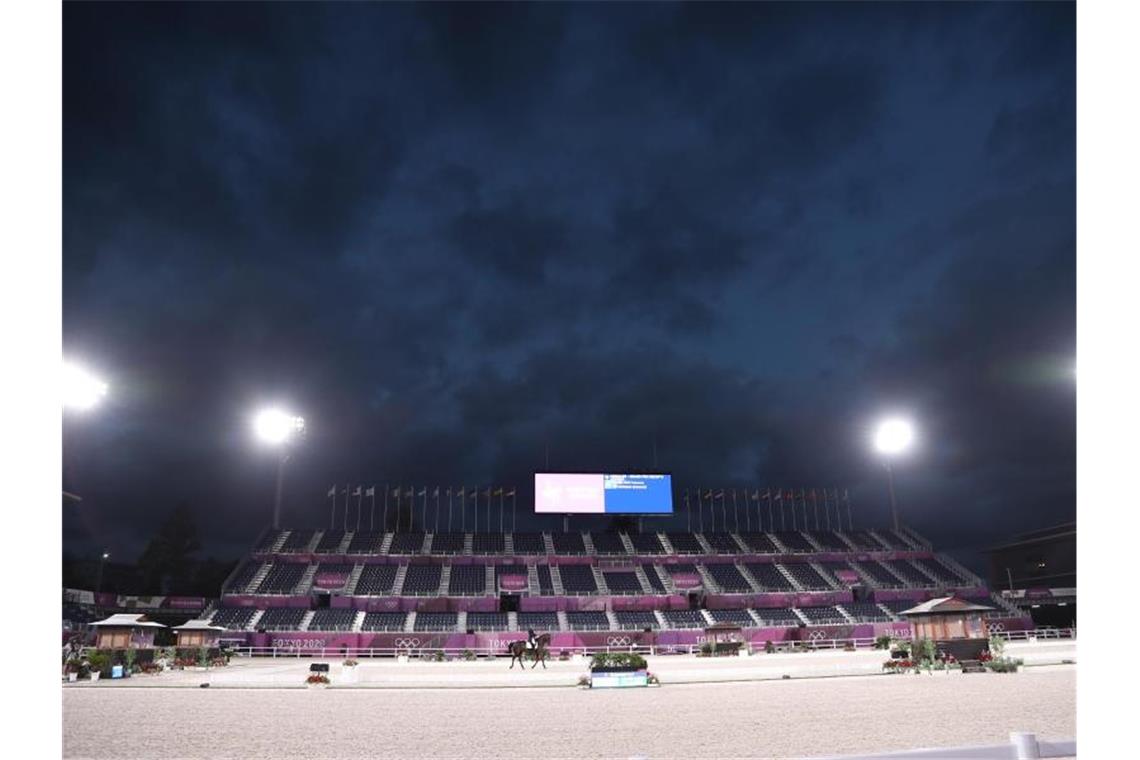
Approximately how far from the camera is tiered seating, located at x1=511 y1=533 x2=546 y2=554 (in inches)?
2953

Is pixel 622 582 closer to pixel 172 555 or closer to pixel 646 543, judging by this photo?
pixel 646 543

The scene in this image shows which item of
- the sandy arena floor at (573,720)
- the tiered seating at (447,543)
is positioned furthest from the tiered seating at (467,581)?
the sandy arena floor at (573,720)

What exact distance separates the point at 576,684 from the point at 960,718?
48.8 feet

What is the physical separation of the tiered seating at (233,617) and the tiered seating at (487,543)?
22540 mm

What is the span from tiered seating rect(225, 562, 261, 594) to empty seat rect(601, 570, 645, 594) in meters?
34.0

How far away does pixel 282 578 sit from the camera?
213 ft

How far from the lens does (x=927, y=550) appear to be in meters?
77.9

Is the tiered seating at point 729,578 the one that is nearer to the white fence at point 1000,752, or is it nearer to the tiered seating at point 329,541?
the tiered seating at point 329,541

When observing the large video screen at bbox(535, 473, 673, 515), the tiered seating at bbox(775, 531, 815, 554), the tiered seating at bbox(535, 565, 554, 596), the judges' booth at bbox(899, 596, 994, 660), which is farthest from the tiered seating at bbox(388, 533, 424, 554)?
the judges' booth at bbox(899, 596, 994, 660)

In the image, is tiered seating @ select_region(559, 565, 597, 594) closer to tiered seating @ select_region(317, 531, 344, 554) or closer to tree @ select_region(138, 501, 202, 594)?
tiered seating @ select_region(317, 531, 344, 554)

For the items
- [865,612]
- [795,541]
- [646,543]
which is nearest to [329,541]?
[646,543]
